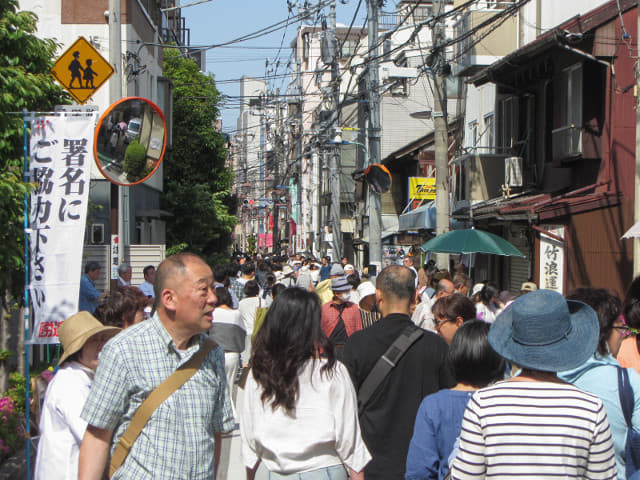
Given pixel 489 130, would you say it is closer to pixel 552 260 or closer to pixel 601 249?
pixel 552 260

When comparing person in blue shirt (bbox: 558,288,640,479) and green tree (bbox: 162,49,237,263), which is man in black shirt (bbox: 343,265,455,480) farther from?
green tree (bbox: 162,49,237,263)

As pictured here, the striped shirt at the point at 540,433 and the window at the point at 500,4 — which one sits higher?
the window at the point at 500,4

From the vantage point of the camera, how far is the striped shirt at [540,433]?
265 centimetres

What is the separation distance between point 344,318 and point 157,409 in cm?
473

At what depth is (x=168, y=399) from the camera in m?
3.27

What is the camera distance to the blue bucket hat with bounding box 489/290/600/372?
2.78 metres

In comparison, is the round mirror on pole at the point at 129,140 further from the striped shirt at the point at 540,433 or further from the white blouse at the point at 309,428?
the striped shirt at the point at 540,433

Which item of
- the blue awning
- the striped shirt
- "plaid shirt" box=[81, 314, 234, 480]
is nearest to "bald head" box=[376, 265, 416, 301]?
"plaid shirt" box=[81, 314, 234, 480]

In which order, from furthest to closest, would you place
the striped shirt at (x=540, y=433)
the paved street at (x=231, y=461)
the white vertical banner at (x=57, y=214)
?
1. the paved street at (x=231, y=461)
2. the white vertical banner at (x=57, y=214)
3. the striped shirt at (x=540, y=433)

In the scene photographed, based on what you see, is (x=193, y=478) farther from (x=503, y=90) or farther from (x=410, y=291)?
(x=503, y=90)

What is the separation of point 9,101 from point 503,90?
14.8 meters

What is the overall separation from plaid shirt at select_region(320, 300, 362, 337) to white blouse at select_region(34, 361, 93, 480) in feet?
13.6

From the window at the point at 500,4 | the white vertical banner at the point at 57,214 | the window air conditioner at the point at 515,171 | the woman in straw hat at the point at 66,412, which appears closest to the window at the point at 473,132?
the window at the point at 500,4

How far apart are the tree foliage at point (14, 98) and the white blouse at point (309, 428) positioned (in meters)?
4.21
